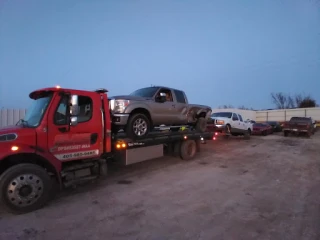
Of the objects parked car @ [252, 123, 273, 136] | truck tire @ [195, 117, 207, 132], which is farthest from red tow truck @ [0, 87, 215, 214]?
parked car @ [252, 123, 273, 136]

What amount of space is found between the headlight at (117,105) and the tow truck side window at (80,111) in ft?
3.34

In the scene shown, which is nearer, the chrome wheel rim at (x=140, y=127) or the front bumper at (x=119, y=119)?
the front bumper at (x=119, y=119)

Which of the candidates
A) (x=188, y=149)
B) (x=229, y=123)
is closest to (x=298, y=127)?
(x=229, y=123)

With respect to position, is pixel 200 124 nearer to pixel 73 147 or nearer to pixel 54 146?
pixel 73 147

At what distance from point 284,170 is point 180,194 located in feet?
15.7

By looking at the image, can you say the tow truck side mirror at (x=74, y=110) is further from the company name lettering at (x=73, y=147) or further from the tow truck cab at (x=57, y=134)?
the company name lettering at (x=73, y=147)

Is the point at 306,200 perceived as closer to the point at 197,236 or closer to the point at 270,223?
the point at 270,223

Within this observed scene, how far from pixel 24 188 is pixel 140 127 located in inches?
146

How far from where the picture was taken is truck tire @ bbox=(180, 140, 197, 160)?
32.2 ft

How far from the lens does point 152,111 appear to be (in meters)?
8.00

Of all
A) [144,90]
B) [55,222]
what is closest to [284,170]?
[144,90]

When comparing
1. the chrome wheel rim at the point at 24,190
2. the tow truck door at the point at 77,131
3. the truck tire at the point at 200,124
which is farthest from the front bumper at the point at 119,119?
the truck tire at the point at 200,124

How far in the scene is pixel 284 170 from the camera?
8.47 meters

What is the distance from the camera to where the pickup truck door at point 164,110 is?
8.20 metres
